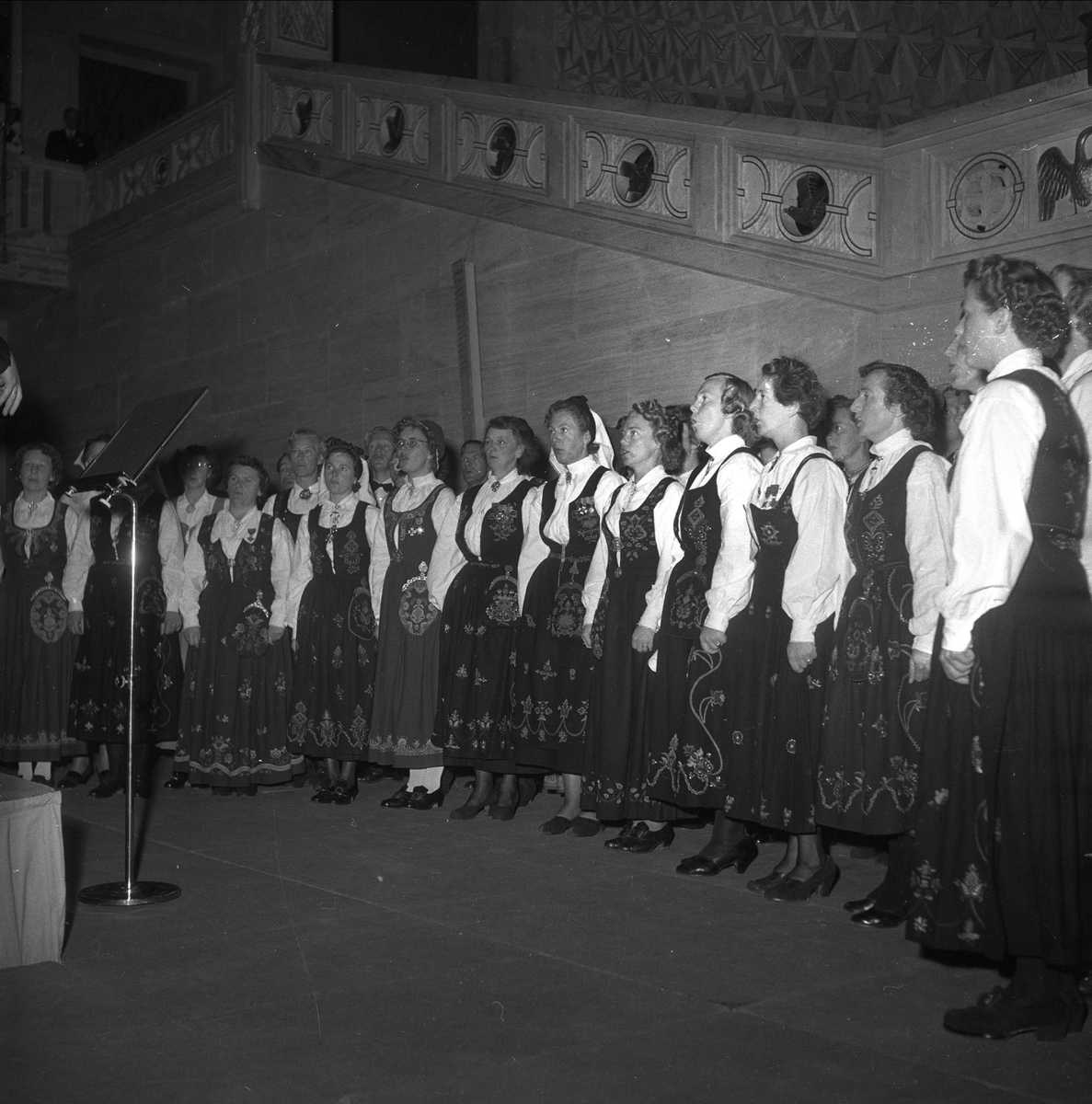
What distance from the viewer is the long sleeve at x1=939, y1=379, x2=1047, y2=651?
8.85 feet

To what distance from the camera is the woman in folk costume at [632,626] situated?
4.70m

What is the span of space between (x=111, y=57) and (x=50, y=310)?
288 centimetres

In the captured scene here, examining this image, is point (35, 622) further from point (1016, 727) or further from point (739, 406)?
point (1016, 727)

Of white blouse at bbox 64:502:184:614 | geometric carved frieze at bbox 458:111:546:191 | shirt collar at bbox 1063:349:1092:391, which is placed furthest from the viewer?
geometric carved frieze at bbox 458:111:546:191

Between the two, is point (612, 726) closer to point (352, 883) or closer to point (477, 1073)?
point (352, 883)

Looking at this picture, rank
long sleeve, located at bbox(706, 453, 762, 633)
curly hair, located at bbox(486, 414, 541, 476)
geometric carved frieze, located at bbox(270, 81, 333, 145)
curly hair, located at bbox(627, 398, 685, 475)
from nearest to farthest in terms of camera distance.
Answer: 1. long sleeve, located at bbox(706, 453, 762, 633)
2. curly hair, located at bbox(627, 398, 685, 475)
3. curly hair, located at bbox(486, 414, 541, 476)
4. geometric carved frieze, located at bbox(270, 81, 333, 145)

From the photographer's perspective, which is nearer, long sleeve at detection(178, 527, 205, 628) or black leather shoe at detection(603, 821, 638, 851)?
black leather shoe at detection(603, 821, 638, 851)

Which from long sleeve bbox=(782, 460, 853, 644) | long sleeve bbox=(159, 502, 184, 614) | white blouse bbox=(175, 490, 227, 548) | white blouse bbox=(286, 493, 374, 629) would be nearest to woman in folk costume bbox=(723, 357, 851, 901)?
long sleeve bbox=(782, 460, 853, 644)

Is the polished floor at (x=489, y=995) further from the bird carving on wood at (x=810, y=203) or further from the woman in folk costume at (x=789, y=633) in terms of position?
the bird carving on wood at (x=810, y=203)

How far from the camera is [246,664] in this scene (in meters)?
6.19

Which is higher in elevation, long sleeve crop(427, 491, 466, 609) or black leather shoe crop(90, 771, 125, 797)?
long sleeve crop(427, 491, 466, 609)

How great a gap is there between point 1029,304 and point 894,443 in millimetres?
1066

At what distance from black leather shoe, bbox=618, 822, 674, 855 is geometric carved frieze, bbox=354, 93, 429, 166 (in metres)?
5.06

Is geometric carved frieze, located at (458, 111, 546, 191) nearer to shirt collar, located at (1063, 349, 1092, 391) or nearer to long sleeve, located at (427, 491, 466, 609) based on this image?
long sleeve, located at (427, 491, 466, 609)
